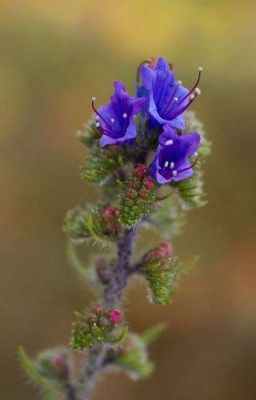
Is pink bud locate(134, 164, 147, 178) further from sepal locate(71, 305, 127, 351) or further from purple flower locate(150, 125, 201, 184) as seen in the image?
sepal locate(71, 305, 127, 351)

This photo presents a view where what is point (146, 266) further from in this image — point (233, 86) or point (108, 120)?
point (233, 86)

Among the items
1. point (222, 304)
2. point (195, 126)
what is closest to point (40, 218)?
point (222, 304)

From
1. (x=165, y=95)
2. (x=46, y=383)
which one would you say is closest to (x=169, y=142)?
(x=165, y=95)


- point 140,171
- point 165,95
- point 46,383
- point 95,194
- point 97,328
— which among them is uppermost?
point 95,194

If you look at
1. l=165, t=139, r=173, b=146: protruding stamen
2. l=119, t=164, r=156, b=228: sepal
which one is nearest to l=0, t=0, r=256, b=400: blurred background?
l=119, t=164, r=156, b=228: sepal

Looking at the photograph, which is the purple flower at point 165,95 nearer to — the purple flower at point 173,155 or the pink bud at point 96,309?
the purple flower at point 173,155

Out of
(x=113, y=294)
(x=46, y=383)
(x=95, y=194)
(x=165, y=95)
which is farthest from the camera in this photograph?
(x=95, y=194)

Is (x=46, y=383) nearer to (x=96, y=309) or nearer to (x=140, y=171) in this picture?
(x=96, y=309)
